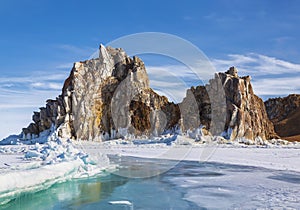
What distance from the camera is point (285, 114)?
88.8 metres

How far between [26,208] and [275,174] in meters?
9.85

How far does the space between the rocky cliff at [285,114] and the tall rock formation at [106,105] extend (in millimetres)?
38652

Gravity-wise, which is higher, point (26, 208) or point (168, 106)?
point (168, 106)

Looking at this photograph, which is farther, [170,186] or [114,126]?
[114,126]

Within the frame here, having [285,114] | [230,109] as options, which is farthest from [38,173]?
[285,114]

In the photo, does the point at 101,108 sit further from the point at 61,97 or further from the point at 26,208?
the point at 26,208

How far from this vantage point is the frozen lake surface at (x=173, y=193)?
806 cm

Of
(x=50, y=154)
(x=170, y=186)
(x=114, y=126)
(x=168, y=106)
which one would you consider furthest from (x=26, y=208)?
(x=168, y=106)

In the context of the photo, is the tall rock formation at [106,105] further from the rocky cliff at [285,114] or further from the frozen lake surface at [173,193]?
the rocky cliff at [285,114]

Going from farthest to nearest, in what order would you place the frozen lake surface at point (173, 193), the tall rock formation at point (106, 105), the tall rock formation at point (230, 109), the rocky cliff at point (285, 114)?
the rocky cliff at point (285, 114) < the tall rock formation at point (106, 105) < the tall rock formation at point (230, 109) < the frozen lake surface at point (173, 193)

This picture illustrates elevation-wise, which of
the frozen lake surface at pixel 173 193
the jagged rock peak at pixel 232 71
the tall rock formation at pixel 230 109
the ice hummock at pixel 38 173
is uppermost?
the jagged rock peak at pixel 232 71

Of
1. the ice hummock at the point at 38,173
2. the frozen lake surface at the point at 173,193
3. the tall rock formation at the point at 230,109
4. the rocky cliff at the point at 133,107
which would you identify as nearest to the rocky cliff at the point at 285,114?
the rocky cliff at the point at 133,107

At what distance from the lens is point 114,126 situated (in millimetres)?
51938

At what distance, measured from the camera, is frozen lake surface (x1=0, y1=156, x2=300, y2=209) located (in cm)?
806
